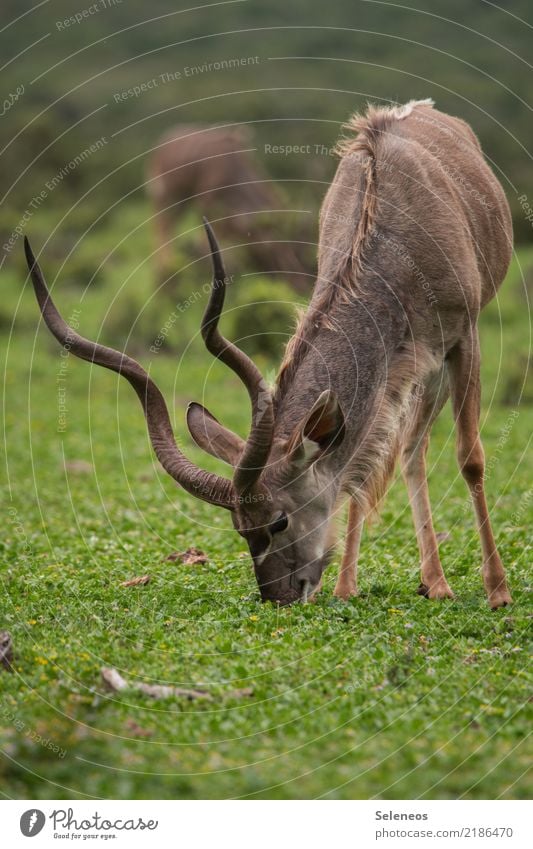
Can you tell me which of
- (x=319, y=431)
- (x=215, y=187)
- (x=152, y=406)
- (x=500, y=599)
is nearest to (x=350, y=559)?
(x=500, y=599)

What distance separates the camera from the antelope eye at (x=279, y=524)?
8.01m

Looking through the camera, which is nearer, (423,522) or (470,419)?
(470,419)

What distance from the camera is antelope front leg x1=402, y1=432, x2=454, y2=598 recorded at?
364 inches

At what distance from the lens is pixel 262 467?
25.2 ft

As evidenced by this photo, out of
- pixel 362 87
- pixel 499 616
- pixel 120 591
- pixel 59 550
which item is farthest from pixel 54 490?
pixel 362 87

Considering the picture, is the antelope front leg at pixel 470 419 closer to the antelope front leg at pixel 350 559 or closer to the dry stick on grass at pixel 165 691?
the antelope front leg at pixel 350 559

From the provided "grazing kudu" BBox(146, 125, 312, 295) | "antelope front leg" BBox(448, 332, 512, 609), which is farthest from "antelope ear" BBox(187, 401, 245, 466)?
"grazing kudu" BBox(146, 125, 312, 295)

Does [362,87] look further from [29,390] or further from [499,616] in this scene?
[499,616]

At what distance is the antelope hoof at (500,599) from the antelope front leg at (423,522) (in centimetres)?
44

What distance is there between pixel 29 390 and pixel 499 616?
13.2 metres

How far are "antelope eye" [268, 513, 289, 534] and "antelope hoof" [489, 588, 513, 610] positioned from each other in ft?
5.88

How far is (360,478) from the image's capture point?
880cm

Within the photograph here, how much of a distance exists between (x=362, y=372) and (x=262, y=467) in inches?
51.1

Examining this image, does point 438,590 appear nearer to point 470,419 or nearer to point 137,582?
point 470,419
